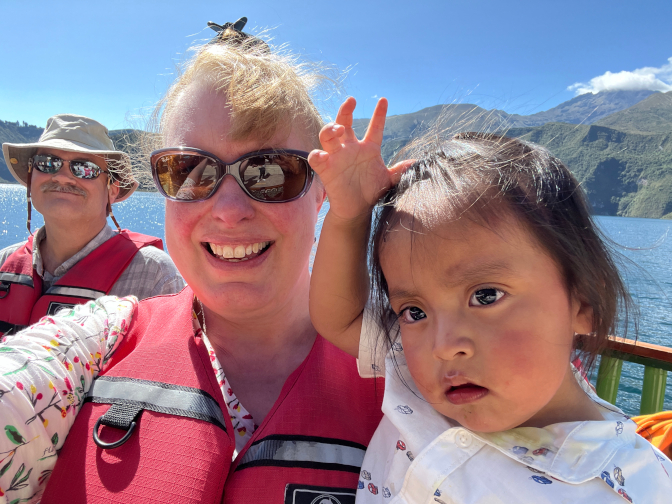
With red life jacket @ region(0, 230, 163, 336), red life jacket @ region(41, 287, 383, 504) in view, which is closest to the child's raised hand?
red life jacket @ region(41, 287, 383, 504)

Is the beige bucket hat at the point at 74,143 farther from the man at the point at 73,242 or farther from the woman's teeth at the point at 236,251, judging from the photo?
the woman's teeth at the point at 236,251

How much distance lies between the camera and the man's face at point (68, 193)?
310 centimetres

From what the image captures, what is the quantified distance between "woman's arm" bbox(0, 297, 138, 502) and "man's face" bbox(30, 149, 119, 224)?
2.15 m

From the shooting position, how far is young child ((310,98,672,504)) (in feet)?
3.14

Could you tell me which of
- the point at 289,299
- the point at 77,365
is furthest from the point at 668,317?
the point at 77,365

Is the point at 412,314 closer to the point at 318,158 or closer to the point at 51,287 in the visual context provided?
the point at 318,158

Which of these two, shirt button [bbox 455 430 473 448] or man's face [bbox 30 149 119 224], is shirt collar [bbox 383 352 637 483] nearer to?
shirt button [bbox 455 430 473 448]

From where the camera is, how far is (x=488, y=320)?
38.5 inches

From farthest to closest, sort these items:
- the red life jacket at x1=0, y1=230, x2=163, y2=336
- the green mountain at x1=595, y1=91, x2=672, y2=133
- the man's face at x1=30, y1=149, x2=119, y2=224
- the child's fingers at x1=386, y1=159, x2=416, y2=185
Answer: the man's face at x1=30, y1=149, x2=119, y2=224, the green mountain at x1=595, y1=91, x2=672, y2=133, the red life jacket at x1=0, y1=230, x2=163, y2=336, the child's fingers at x1=386, y1=159, x2=416, y2=185

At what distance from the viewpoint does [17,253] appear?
3.03m

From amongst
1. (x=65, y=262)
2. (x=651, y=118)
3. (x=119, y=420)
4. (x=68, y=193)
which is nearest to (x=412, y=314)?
(x=119, y=420)

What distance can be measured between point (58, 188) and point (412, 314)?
312 cm

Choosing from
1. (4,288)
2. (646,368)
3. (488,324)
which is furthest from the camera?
(4,288)

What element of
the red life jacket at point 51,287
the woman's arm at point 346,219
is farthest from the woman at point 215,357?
the red life jacket at point 51,287
